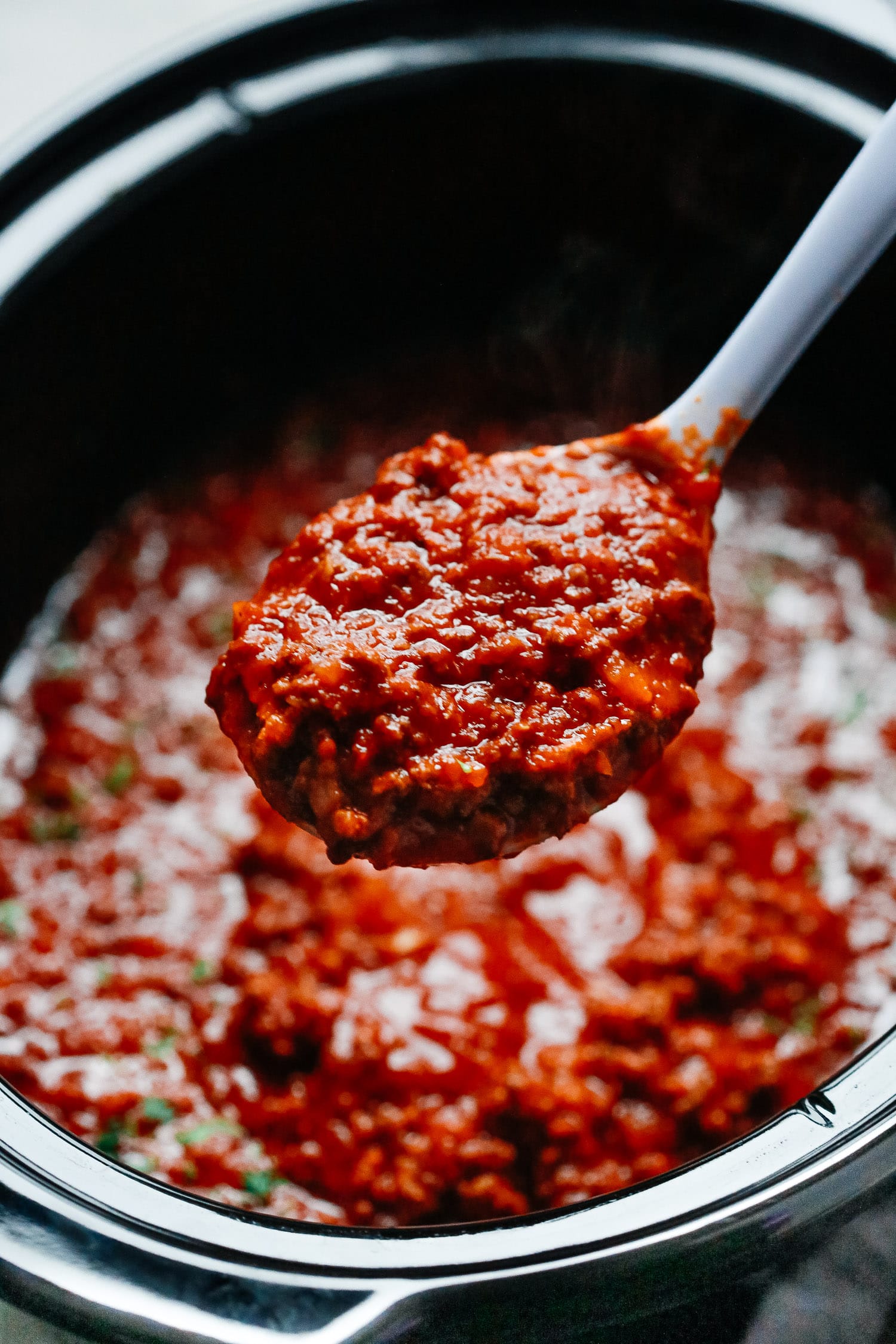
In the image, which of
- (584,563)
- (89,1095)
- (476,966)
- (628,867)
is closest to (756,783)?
(628,867)

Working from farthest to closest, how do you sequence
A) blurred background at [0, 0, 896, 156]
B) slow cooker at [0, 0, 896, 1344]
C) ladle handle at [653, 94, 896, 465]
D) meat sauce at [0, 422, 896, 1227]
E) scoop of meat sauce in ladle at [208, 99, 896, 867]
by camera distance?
blurred background at [0, 0, 896, 156], slow cooker at [0, 0, 896, 1344], meat sauce at [0, 422, 896, 1227], ladle handle at [653, 94, 896, 465], scoop of meat sauce in ladle at [208, 99, 896, 867]

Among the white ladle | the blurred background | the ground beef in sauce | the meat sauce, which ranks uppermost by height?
the white ladle

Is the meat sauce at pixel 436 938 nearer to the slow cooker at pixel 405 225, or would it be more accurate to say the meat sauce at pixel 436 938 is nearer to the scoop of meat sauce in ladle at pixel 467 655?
the slow cooker at pixel 405 225

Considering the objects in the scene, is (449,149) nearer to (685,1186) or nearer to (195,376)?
(195,376)

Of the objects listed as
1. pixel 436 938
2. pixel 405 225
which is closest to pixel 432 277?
pixel 405 225

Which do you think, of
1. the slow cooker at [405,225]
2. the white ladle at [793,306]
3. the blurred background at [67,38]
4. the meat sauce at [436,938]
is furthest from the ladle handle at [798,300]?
the blurred background at [67,38]

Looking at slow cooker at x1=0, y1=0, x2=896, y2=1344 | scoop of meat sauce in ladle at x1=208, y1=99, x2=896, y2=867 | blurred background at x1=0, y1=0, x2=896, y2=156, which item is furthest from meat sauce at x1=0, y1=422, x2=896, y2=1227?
blurred background at x1=0, y1=0, x2=896, y2=156

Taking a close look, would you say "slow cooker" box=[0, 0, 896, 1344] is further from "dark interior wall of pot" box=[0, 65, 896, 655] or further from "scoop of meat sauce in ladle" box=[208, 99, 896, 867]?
"scoop of meat sauce in ladle" box=[208, 99, 896, 867]
